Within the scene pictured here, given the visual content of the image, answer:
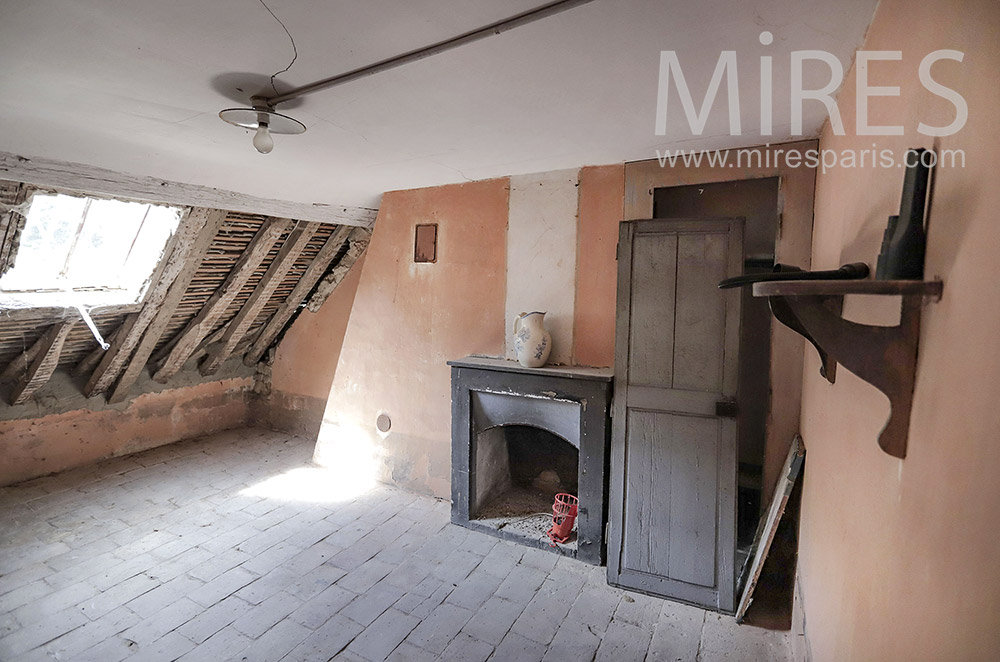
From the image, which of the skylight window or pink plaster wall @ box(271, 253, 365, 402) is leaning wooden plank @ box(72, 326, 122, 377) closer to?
the skylight window

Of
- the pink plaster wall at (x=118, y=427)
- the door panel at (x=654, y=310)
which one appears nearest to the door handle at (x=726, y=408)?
the door panel at (x=654, y=310)

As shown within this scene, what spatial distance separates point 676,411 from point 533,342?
1.01 m

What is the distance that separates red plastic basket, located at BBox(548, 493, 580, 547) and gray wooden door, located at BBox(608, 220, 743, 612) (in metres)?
0.47

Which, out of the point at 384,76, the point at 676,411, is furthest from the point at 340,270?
the point at 676,411

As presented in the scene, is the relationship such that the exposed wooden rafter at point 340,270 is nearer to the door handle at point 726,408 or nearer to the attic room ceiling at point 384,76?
the attic room ceiling at point 384,76

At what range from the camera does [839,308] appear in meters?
1.58

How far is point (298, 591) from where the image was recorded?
275 centimetres

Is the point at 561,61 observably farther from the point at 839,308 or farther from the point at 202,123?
the point at 202,123

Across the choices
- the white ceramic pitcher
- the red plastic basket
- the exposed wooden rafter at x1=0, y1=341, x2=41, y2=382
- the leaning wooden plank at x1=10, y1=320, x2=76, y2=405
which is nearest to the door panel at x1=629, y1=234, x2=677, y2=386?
the white ceramic pitcher

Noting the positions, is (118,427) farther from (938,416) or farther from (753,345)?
(938,416)

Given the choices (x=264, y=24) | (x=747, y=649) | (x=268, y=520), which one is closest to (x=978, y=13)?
(x=264, y=24)

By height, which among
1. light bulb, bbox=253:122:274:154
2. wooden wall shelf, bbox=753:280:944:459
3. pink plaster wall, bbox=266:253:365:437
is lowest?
pink plaster wall, bbox=266:253:365:437

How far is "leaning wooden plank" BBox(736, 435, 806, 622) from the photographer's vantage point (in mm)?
2438

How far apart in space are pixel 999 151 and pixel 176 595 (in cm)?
362
